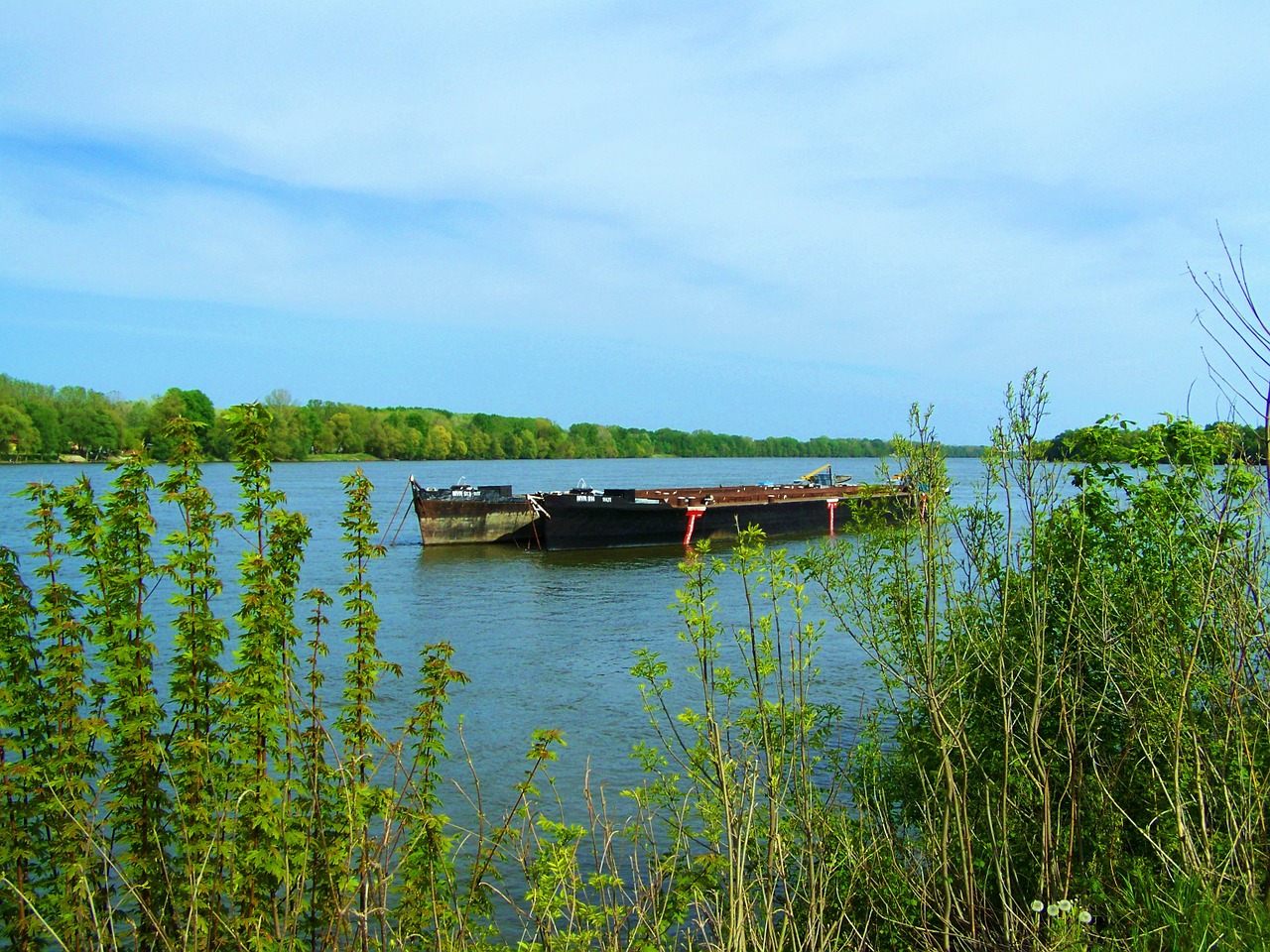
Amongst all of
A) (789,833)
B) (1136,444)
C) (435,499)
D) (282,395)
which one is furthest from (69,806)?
(282,395)

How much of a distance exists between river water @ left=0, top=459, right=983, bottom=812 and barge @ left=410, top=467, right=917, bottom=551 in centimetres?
95

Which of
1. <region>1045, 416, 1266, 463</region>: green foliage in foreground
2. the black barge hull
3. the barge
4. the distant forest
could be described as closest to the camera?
<region>1045, 416, 1266, 463</region>: green foliage in foreground

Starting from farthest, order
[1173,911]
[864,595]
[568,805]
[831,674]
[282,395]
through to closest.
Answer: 1. [282,395]
2. [831,674]
3. [568,805]
4. [864,595]
5. [1173,911]

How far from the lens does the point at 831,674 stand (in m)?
16.7

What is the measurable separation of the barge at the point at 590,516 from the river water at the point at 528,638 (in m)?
0.95

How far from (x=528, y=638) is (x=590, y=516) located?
61.7ft

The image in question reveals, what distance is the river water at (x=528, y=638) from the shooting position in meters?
13.6

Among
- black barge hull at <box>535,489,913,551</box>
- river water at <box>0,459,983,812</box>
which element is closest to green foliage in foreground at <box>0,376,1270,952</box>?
river water at <box>0,459,983,812</box>

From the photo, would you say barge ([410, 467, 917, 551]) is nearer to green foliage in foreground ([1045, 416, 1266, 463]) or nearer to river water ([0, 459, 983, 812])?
river water ([0, 459, 983, 812])

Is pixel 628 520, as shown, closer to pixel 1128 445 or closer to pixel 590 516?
pixel 590 516

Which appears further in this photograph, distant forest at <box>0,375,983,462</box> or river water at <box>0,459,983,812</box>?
distant forest at <box>0,375,983,462</box>

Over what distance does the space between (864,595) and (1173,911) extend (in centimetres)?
277

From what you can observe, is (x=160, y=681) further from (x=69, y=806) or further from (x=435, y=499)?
(x=435, y=499)

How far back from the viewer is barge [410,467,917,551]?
40.8 metres
